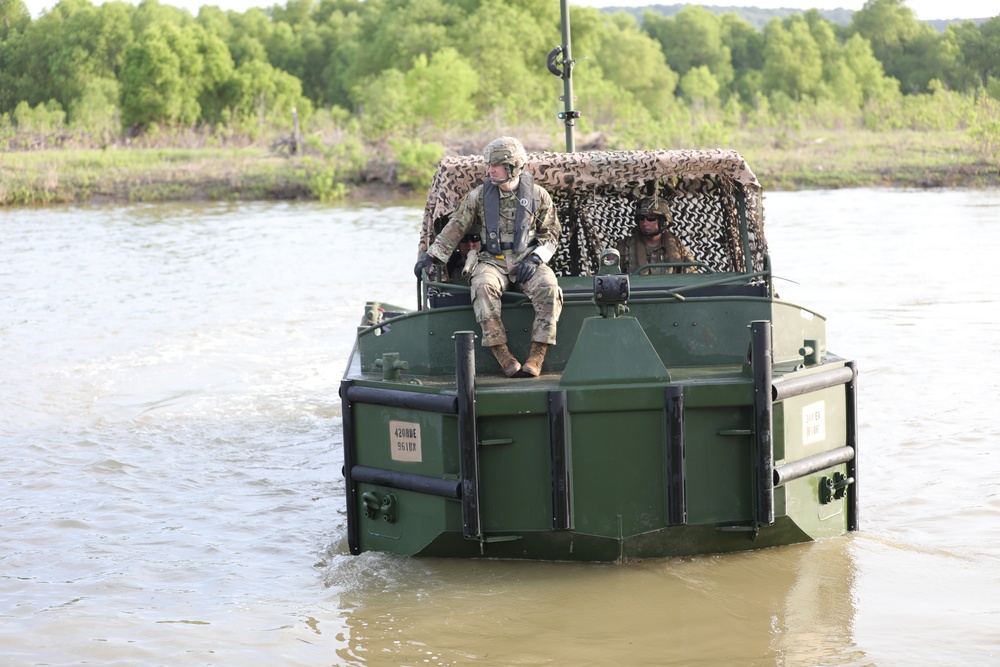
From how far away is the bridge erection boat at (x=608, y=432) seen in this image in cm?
579

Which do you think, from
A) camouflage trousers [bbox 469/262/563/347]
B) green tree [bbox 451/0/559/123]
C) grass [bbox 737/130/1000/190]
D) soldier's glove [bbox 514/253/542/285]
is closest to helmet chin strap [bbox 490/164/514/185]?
soldier's glove [bbox 514/253/542/285]

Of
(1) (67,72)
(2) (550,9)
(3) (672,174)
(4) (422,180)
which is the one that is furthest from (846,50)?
(3) (672,174)

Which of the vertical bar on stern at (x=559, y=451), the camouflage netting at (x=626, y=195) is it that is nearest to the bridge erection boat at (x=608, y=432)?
the vertical bar on stern at (x=559, y=451)

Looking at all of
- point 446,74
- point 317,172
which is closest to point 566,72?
point 317,172

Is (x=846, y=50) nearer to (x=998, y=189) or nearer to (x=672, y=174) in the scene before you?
(x=998, y=189)

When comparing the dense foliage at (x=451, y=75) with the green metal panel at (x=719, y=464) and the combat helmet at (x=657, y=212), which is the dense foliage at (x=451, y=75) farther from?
the green metal panel at (x=719, y=464)

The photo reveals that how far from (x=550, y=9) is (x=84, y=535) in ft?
217

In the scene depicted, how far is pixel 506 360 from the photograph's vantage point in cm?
629

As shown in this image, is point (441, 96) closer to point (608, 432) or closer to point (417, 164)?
point (417, 164)

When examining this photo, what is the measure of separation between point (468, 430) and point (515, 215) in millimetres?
1446

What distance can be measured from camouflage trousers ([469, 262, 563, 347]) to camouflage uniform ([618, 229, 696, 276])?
1725mm

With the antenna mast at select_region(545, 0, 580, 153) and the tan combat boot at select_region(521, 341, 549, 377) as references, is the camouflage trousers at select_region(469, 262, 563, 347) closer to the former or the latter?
the tan combat boot at select_region(521, 341, 549, 377)

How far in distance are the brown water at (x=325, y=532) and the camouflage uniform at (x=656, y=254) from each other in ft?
5.89

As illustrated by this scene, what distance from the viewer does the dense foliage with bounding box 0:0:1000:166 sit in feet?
144
